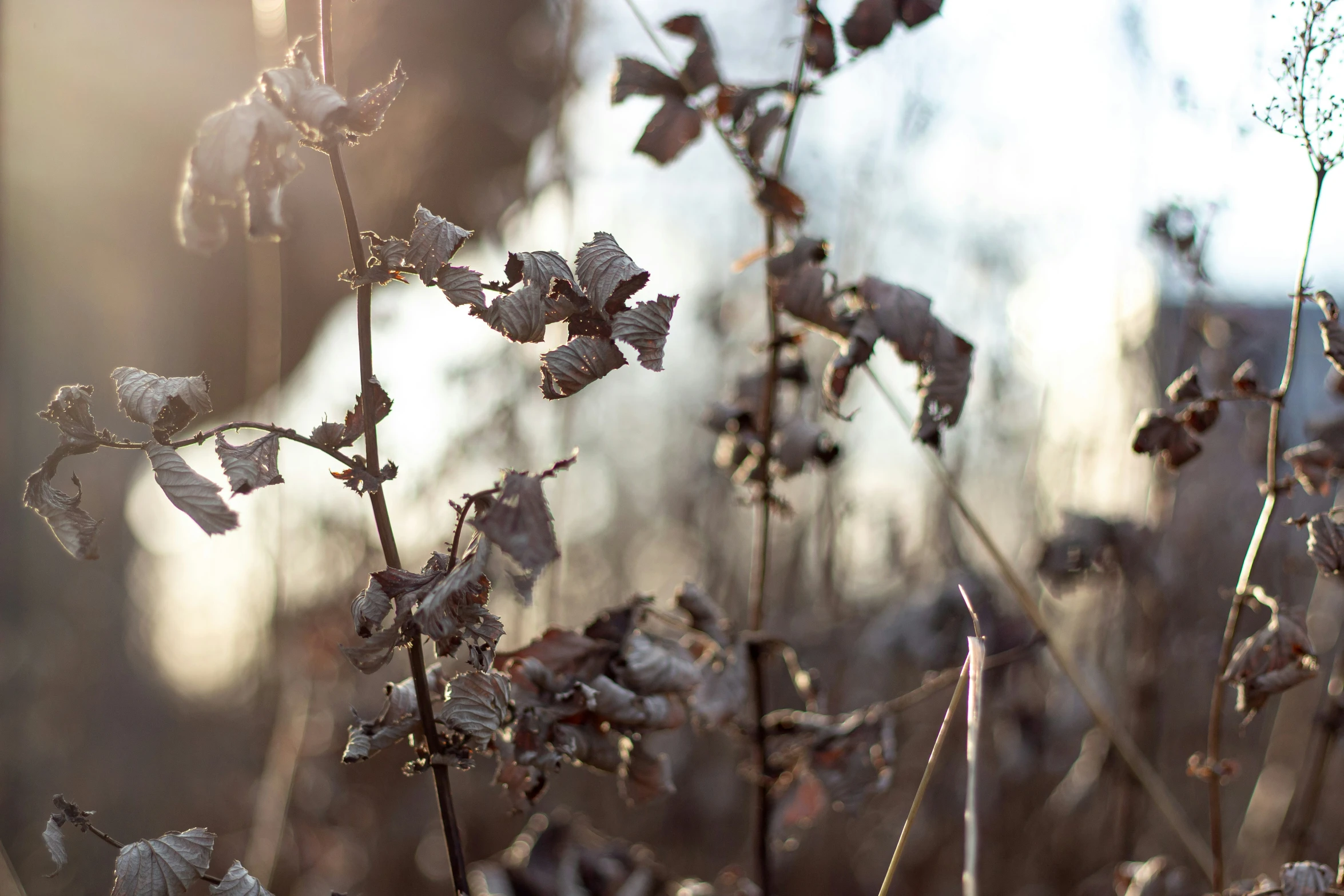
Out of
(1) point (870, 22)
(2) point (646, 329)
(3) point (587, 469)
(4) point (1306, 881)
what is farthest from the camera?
(3) point (587, 469)

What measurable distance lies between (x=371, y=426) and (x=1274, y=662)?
1.00 meters

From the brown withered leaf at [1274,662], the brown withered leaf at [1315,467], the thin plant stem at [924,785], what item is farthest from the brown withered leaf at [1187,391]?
the thin plant stem at [924,785]

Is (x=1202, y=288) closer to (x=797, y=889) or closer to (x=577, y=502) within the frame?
(x=797, y=889)

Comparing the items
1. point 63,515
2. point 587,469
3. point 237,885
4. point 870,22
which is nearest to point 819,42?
point 870,22

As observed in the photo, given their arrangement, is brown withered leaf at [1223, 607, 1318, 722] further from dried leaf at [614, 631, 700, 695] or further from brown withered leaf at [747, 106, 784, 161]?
brown withered leaf at [747, 106, 784, 161]

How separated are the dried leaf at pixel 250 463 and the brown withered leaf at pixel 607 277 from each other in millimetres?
285

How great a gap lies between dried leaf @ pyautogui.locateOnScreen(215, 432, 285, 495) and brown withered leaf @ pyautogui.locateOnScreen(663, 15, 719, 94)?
0.79 metres

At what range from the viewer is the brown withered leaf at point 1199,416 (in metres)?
1.10

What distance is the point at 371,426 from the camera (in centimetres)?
73

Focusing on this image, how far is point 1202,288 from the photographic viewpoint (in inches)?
72.2

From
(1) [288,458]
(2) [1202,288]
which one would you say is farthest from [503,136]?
(2) [1202,288]

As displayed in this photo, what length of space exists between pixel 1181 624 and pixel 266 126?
293 cm

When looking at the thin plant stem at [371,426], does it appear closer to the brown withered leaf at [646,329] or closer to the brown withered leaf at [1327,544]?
the brown withered leaf at [646,329]

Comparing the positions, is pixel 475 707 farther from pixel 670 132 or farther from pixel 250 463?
pixel 670 132
